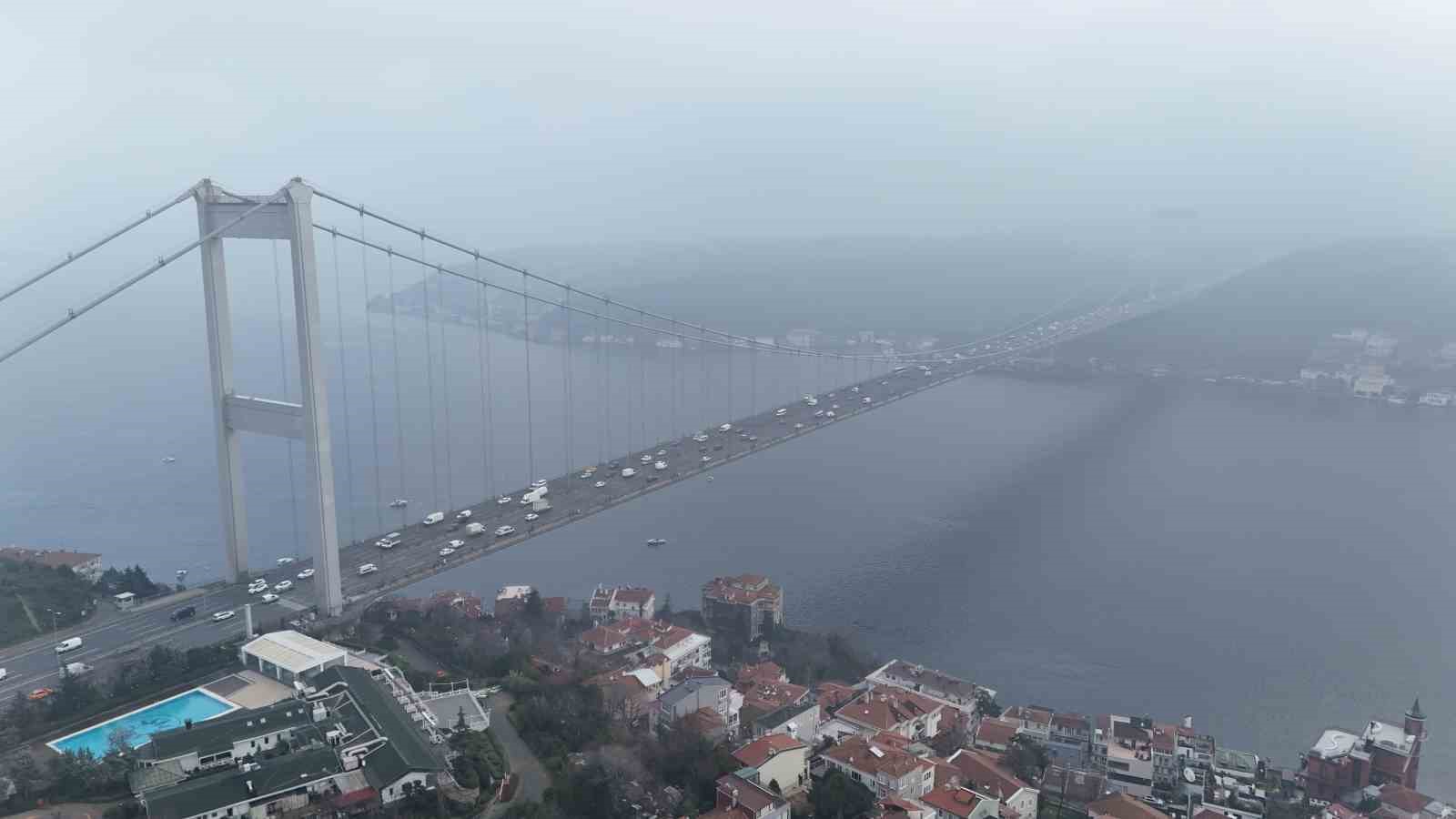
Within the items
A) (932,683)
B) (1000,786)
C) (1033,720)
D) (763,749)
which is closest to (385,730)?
(763,749)

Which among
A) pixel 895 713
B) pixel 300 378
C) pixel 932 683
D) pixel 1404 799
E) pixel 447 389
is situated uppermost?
pixel 300 378

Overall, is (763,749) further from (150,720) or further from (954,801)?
(150,720)

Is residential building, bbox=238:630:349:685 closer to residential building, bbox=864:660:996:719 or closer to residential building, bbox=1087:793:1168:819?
residential building, bbox=864:660:996:719

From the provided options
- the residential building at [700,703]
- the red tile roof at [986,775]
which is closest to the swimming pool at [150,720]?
the residential building at [700,703]

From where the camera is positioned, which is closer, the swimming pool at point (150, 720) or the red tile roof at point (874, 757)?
the swimming pool at point (150, 720)

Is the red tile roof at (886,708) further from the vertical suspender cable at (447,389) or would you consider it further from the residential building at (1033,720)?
the vertical suspender cable at (447,389)

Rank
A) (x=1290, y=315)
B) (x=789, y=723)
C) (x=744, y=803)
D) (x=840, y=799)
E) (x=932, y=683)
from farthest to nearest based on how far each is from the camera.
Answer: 1. (x=1290, y=315)
2. (x=932, y=683)
3. (x=789, y=723)
4. (x=840, y=799)
5. (x=744, y=803)

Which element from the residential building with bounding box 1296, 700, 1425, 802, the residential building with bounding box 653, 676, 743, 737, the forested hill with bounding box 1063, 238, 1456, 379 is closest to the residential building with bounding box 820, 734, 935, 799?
the residential building with bounding box 653, 676, 743, 737
